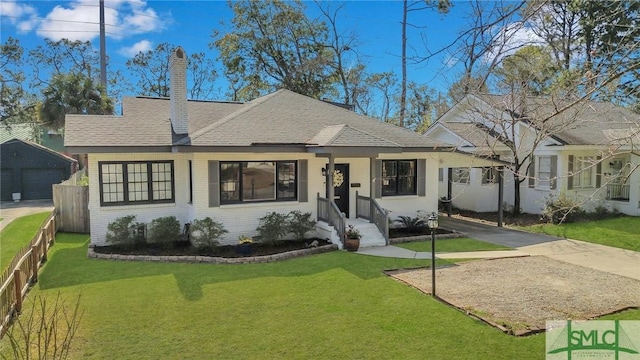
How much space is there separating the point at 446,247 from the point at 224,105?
34.0 ft

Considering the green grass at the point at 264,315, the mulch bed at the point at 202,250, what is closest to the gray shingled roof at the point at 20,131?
the mulch bed at the point at 202,250

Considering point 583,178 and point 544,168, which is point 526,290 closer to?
point 544,168

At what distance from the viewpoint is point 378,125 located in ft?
53.4

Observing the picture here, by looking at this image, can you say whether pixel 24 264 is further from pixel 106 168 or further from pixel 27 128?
pixel 27 128

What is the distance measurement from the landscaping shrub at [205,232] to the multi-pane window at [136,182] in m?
1.85

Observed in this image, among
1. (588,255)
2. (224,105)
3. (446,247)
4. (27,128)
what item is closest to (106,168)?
(224,105)

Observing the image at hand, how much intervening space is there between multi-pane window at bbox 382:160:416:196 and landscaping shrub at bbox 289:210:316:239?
325cm

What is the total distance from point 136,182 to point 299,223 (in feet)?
17.2

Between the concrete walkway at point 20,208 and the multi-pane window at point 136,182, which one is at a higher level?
the multi-pane window at point 136,182

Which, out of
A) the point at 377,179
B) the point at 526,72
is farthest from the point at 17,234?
the point at 526,72

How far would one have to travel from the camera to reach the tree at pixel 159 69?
3750cm

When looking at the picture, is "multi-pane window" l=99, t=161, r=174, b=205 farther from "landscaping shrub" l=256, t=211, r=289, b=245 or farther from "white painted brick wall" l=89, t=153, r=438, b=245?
"landscaping shrub" l=256, t=211, r=289, b=245

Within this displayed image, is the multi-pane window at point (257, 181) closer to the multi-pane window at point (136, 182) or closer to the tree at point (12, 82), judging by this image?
the multi-pane window at point (136, 182)

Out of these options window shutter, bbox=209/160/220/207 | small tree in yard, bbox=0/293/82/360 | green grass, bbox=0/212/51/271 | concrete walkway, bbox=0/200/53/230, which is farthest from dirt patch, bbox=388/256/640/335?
concrete walkway, bbox=0/200/53/230
